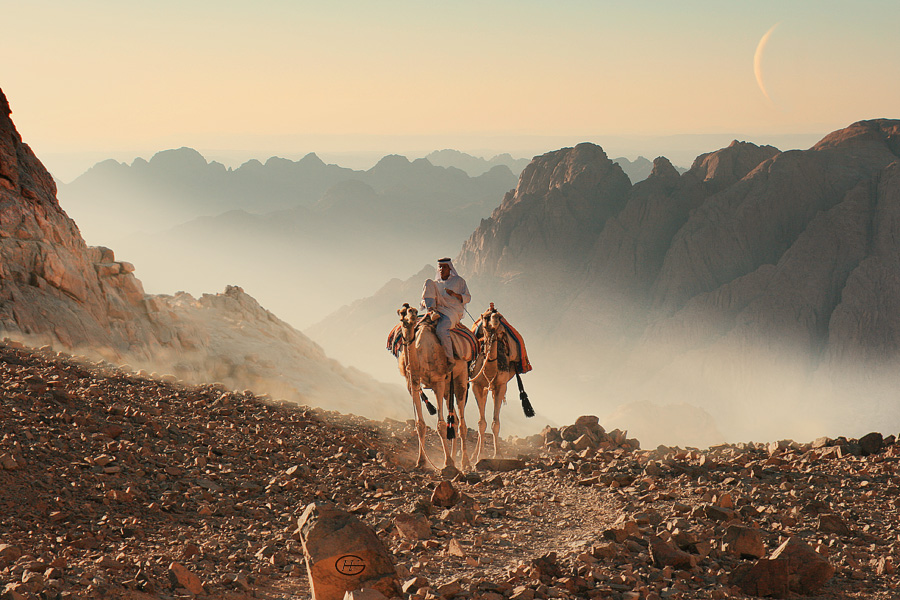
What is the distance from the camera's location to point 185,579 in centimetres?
704

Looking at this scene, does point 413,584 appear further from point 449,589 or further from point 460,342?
point 460,342

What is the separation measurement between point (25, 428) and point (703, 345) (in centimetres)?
12793

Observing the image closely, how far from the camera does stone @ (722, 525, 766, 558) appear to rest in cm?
742

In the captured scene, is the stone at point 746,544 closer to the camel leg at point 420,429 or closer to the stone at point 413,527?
the stone at point 413,527

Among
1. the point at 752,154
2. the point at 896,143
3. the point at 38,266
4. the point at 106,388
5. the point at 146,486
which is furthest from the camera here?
the point at 752,154

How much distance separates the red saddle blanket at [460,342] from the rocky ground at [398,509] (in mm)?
1993

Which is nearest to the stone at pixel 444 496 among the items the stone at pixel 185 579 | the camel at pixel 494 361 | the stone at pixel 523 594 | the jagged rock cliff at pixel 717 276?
the stone at pixel 523 594

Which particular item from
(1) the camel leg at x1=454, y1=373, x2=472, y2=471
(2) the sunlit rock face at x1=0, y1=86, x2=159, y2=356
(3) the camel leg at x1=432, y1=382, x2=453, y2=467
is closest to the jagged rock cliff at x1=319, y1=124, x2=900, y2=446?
(2) the sunlit rock face at x1=0, y1=86, x2=159, y2=356

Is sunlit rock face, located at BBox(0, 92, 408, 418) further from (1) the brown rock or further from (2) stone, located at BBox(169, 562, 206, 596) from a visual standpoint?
(1) the brown rock

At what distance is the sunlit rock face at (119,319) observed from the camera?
2375cm

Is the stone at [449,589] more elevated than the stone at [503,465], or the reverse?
the stone at [503,465]

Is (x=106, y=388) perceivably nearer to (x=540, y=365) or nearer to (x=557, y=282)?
(x=540, y=365)

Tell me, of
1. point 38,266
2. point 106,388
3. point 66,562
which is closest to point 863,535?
point 66,562

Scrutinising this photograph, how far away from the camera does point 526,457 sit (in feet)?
48.3
